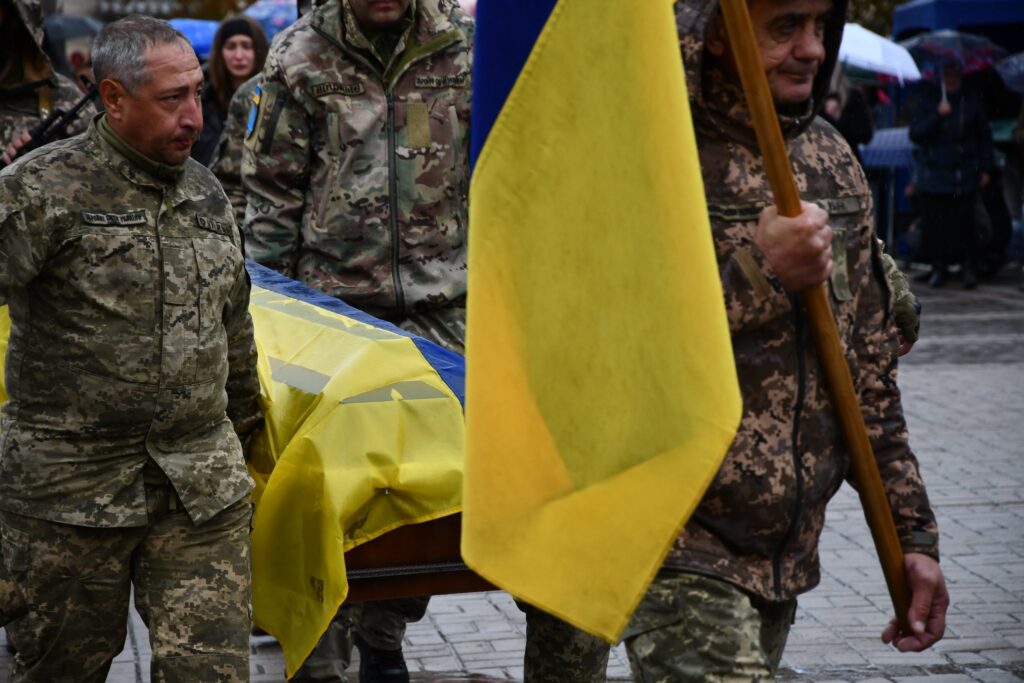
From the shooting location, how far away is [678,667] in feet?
10.8

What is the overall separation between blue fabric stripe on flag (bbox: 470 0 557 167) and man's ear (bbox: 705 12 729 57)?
0.44 meters

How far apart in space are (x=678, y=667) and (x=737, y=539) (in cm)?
27

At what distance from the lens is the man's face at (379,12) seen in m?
5.33

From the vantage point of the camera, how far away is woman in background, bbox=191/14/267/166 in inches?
345

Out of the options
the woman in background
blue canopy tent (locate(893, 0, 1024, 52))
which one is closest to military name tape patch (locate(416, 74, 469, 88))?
the woman in background

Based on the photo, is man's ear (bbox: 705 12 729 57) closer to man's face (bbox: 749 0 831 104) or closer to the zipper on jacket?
man's face (bbox: 749 0 831 104)

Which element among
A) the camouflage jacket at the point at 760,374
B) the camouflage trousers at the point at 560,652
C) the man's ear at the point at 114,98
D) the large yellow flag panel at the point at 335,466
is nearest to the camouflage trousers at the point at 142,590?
the large yellow flag panel at the point at 335,466

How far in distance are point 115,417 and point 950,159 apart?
15160mm

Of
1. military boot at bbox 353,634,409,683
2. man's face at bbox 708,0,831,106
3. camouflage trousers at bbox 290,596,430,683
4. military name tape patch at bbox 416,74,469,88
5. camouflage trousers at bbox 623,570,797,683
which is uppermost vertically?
man's face at bbox 708,0,831,106

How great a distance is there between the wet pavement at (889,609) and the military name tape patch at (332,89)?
1961mm

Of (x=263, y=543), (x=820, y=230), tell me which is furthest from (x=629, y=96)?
(x=263, y=543)

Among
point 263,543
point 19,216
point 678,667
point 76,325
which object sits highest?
point 19,216

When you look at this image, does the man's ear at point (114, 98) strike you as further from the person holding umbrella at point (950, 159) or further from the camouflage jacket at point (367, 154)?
the person holding umbrella at point (950, 159)

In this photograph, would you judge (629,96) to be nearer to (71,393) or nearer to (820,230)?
(820,230)
